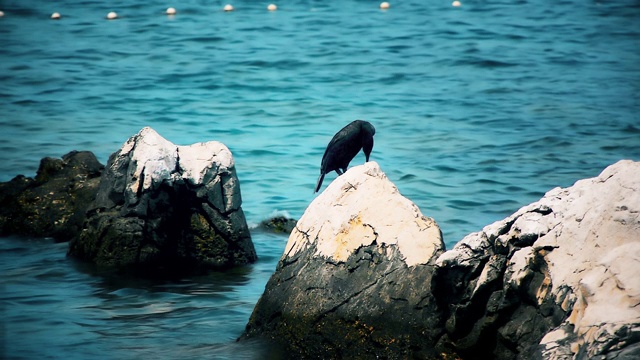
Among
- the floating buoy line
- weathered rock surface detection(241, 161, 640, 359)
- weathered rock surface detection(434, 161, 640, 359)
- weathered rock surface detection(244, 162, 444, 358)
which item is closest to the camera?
weathered rock surface detection(434, 161, 640, 359)

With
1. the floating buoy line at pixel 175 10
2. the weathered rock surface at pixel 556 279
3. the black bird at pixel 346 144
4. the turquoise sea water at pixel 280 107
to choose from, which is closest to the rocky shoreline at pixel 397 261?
the weathered rock surface at pixel 556 279

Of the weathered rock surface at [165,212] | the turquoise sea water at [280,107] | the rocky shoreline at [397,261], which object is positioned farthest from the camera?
the weathered rock surface at [165,212]

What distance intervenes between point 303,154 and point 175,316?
21.6 ft

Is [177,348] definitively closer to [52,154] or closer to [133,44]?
[52,154]

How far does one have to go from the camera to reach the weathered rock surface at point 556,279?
4262 mm

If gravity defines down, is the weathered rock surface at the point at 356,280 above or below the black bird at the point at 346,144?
below

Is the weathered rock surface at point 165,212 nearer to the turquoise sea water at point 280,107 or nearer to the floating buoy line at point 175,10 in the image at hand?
the turquoise sea water at point 280,107

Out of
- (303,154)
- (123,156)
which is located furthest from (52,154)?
(123,156)

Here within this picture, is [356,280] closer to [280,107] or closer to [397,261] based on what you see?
[397,261]

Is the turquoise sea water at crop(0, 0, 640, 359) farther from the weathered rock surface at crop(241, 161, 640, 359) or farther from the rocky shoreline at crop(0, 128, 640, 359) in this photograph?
the weathered rock surface at crop(241, 161, 640, 359)

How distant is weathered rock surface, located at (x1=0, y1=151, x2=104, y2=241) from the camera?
28.2 ft

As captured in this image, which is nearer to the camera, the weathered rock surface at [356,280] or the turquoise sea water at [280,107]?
the weathered rock surface at [356,280]

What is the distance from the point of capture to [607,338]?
13.5 ft

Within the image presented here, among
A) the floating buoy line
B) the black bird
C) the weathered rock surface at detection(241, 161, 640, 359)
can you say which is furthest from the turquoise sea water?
the black bird
